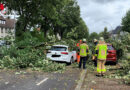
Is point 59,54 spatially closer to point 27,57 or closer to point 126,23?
point 27,57

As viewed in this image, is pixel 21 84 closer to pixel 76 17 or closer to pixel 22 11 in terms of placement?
pixel 22 11

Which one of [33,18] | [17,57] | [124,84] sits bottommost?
[124,84]

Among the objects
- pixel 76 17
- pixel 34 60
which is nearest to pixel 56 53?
pixel 34 60

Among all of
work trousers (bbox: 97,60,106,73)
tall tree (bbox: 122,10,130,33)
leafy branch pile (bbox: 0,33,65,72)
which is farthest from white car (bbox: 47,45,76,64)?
tall tree (bbox: 122,10,130,33)

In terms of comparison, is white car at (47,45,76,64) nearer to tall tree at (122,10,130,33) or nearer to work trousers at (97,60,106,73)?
work trousers at (97,60,106,73)

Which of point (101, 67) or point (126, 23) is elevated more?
point (126, 23)

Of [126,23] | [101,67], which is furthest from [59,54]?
[126,23]

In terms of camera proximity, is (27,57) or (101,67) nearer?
(101,67)

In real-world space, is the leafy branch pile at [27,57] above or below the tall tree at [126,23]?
below

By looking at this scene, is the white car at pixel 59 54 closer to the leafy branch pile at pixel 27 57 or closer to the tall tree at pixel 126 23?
the leafy branch pile at pixel 27 57

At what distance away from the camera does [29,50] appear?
1247cm

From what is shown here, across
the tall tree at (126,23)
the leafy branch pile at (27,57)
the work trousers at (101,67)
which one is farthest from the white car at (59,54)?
the tall tree at (126,23)

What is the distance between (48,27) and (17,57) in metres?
29.2

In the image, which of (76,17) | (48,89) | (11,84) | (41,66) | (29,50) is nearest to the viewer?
(48,89)
